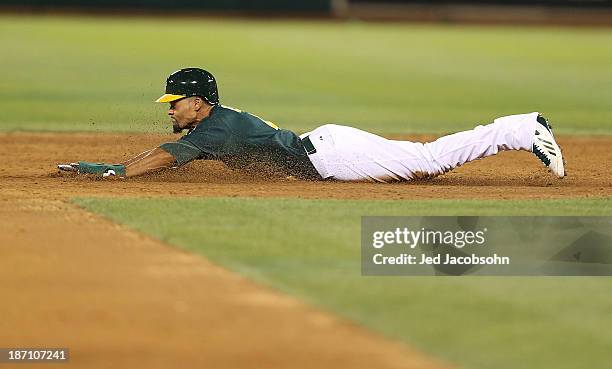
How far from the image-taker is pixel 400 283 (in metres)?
6.21

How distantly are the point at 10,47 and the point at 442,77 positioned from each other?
8.25 metres

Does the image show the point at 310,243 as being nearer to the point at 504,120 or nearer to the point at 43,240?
the point at 43,240

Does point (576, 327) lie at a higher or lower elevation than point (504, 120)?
lower

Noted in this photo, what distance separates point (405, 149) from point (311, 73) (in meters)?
11.4

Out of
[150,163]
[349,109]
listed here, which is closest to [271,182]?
[150,163]

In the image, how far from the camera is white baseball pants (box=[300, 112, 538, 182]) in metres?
8.80

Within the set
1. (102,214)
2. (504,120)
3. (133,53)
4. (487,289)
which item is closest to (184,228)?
(102,214)

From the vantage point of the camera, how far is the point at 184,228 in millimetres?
7441

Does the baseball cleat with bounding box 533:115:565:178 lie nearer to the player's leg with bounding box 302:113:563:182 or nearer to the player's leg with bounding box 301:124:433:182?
the player's leg with bounding box 302:113:563:182

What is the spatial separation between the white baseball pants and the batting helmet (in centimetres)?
79

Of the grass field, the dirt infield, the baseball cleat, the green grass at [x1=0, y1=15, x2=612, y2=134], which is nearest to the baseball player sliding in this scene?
the baseball cleat

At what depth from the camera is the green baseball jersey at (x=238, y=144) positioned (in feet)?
28.0

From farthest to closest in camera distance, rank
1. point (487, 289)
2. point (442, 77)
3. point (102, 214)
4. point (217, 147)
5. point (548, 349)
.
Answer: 1. point (442, 77)
2. point (217, 147)
3. point (102, 214)
4. point (487, 289)
5. point (548, 349)

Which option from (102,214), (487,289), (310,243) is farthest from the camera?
(102,214)
